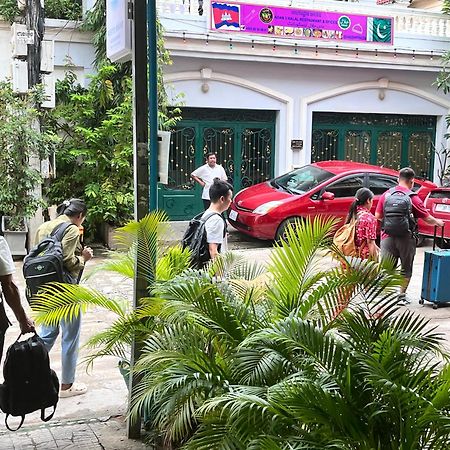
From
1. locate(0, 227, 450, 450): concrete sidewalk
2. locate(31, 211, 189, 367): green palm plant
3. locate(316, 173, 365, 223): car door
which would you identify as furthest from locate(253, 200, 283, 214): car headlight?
locate(31, 211, 189, 367): green palm plant

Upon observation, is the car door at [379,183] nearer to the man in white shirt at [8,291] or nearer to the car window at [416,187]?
the car window at [416,187]

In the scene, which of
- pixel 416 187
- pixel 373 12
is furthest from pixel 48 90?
pixel 373 12

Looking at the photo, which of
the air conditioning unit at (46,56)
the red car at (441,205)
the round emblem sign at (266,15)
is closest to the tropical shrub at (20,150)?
the air conditioning unit at (46,56)

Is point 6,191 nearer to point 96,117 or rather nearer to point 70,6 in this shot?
point 96,117

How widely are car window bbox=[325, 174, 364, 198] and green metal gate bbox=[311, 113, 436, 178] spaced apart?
3.09 meters

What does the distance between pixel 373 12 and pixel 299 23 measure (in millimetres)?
1987

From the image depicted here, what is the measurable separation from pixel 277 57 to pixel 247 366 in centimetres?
1125

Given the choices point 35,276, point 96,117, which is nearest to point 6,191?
point 96,117

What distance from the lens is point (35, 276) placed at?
14.6 ft

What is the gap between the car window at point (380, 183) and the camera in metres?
11.7

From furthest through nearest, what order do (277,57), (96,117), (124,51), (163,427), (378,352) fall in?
(277,57) → (96,117) → (124,51) → (163,427) → (378,352)

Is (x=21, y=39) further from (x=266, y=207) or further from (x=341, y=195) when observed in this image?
(x=341, y=195)

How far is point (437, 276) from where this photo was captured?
741cm

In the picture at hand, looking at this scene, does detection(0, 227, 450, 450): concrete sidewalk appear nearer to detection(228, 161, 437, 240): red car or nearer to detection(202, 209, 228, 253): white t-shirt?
detection(202, 209, 228, 253): white t-shirt
